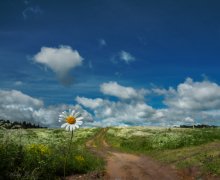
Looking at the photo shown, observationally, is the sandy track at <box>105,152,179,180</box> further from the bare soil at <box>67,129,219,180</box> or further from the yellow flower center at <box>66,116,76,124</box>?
the yellow flower center at <box>66,116,76,124</box>

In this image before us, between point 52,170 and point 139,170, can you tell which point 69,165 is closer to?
point 52,170

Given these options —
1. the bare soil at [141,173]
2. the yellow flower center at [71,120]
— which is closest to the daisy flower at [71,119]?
the yellow flower center at [71,120]

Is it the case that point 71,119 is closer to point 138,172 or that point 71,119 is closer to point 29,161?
point 29,161

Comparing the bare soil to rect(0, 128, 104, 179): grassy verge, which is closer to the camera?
rect(0, 128, 104, 179): grassy verge

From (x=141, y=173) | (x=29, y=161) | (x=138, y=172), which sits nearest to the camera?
(x=29, y=161)

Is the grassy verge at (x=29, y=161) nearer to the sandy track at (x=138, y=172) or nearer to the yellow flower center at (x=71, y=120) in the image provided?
the sandy track at (x=138, y=172)

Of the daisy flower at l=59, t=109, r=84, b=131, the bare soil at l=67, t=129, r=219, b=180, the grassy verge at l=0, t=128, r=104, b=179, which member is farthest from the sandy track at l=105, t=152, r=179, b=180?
the daisy flower at l=59, t=109, r=84, b=131

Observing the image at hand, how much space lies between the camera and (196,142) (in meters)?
43.6

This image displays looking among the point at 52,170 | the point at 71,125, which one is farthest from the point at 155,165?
the point at 71,125

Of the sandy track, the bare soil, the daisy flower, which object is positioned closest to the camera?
the daisy flower

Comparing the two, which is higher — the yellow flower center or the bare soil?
the yellow flower center

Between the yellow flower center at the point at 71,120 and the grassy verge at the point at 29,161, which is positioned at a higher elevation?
the yellow flower center at the point at 71,120

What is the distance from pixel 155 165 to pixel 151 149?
13607mm

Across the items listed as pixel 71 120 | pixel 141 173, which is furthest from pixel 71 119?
pixel 141 173
